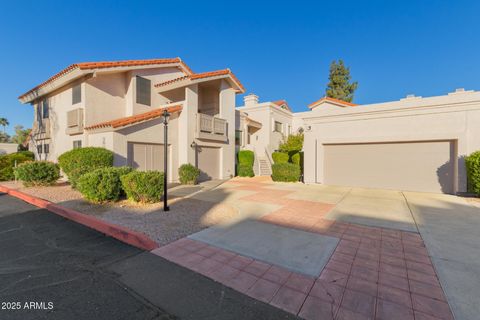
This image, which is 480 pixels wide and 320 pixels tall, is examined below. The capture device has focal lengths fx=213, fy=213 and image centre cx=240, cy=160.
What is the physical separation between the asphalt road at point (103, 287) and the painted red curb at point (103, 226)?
0.20 m

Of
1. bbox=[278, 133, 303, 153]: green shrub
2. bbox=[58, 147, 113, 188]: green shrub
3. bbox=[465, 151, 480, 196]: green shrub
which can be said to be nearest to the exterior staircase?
bbox=[278, 133, 303, 153]: green shrub

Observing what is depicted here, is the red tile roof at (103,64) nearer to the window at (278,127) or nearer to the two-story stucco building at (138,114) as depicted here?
the two-story stucco building at (138,114)

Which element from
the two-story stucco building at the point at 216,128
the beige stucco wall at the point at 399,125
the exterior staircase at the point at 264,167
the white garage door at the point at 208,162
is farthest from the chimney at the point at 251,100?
the beige stucco wall at the point at 399,125

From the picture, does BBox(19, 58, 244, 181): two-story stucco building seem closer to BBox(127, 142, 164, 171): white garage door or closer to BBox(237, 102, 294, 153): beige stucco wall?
BBox(127, 142, 164, 171): white garage door

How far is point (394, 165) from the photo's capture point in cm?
1092

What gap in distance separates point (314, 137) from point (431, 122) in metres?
5.36

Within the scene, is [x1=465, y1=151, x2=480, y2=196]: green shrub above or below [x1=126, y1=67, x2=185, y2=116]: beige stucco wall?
below

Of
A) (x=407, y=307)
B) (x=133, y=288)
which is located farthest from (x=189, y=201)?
(x=407, y=307)

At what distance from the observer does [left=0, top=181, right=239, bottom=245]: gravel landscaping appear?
5002 mm

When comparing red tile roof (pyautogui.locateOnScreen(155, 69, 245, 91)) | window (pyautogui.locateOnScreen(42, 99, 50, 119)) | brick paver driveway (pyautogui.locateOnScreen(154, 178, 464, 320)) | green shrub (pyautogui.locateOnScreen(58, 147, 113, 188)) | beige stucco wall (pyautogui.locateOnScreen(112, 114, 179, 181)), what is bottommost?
brick paver driveway (pyautogui.locateOnScreen(154, 178, 464, 320))

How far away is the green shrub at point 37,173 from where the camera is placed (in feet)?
32.1

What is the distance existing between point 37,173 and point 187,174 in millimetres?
6818

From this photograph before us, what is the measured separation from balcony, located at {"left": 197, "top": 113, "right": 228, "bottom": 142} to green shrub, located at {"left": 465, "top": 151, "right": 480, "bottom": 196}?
12.5m

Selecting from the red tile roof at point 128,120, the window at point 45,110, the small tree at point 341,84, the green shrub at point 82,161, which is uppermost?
the small tree at point 341,84
